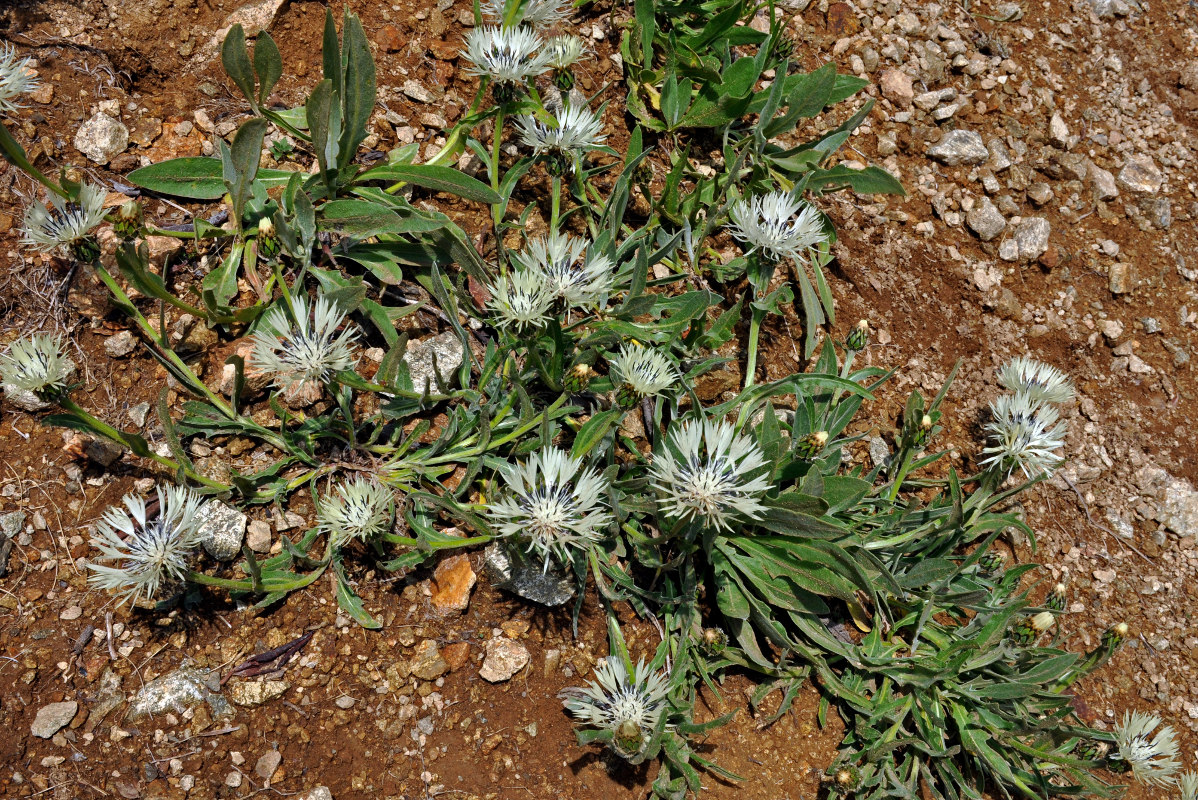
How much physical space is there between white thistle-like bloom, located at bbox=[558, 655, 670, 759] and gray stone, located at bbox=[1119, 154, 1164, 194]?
11.1 feet

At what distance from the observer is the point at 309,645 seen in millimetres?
2162

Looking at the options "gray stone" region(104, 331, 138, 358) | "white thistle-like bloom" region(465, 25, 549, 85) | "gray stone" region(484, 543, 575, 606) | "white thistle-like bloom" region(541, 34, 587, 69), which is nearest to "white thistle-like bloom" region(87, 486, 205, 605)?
"gray stone" region(104, 331, 138, 358)

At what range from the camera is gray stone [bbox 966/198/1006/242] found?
350cm

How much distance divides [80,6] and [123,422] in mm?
1491

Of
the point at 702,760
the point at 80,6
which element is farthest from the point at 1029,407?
the point at 80,6

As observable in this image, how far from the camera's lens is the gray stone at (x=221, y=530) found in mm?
2168

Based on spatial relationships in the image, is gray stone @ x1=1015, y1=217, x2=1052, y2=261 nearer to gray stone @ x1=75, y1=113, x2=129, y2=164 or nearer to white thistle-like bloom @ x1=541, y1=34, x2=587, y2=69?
white thistle-like bloom @ x1=541, y1=34, x2=587, y2=69

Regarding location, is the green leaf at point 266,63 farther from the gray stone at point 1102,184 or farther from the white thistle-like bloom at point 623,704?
the gray stone at point 1102,184

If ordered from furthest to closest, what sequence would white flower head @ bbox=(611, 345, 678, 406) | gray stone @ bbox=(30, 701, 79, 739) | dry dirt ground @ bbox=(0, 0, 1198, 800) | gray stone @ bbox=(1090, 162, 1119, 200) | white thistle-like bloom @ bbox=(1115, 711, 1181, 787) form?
gray stone @ bbox=(1090, 162, 1119, 200), white thistle-like bloom @ bbox=(1115, 711, 1181, 787), white flower head @ bbox=(611, 345, 678, 406), dry dirt ground @ bbox=(0, 0, 1198, 800), gray stone @ bbox=(30, 701, 79, 739)

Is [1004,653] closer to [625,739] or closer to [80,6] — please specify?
[625,739]

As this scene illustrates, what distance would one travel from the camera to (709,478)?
2.15 metres

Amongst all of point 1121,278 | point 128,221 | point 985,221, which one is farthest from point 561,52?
point 1121,278

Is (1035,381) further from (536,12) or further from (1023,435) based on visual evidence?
(536,12)

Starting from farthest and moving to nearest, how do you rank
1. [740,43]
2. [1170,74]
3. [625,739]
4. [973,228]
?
[1170,74] < [973,228] < [740,43] < [625,739]
